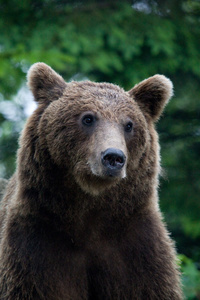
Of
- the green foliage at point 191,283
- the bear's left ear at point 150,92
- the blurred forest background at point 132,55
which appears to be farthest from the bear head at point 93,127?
the blurred forest background at point 132,55

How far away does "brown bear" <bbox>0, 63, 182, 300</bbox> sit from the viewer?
15.7 ft

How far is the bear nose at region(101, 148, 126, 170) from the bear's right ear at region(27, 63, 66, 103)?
46.3 inches

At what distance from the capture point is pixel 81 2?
10.4 meters

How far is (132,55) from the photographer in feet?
34.0

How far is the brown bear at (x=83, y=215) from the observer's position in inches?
188

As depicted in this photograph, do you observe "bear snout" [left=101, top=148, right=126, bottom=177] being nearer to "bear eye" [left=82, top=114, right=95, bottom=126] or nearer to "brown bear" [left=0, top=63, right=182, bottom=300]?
"brown bear" [left=0, top=63, right=182, bottom=300]

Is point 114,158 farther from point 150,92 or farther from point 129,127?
point 150,92

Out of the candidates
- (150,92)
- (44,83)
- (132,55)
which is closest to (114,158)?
(150,92)

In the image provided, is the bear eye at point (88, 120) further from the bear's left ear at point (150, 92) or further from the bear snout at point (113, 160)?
the bear's left ear at point (150, 92)

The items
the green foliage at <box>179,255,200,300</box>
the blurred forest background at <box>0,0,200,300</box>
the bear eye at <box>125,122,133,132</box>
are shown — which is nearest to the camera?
the bear eye at <box>125,122,133,132</box>

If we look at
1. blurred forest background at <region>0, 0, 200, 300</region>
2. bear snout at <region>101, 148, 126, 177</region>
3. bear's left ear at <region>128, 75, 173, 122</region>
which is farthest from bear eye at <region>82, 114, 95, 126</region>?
blurred forest background at <region>0, 0, 200, 300</region>

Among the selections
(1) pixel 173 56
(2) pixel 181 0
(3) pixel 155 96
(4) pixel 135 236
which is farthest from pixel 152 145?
(2) pixel 181 0

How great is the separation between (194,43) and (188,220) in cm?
341

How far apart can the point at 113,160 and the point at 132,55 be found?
6.30 metres
